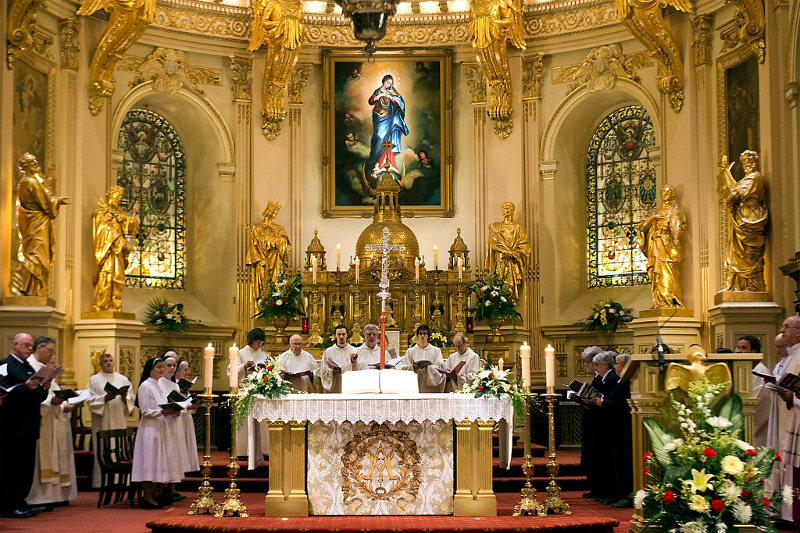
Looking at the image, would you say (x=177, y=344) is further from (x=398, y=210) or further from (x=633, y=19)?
(x=633, y=19)

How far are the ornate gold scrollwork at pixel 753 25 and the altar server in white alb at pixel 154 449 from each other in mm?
8469

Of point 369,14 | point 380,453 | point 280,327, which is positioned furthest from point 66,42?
point 380,453

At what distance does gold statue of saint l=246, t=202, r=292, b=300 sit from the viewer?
18.5 meters

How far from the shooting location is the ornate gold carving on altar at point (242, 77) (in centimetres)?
1897

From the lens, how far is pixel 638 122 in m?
18.9

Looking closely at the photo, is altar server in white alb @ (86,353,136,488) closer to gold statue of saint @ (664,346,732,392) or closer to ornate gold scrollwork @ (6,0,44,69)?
ornate gold scrollwork @ (6,0,44,69)

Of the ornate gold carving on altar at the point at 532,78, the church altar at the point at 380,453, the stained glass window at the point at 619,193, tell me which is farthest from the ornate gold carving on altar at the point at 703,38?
the church altar at the point at 380,453

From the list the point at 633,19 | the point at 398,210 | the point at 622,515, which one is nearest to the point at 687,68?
the point at 633,19

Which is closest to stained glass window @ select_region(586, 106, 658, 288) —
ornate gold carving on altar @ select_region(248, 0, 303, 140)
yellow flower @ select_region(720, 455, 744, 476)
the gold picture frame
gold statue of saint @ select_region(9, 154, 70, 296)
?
the gold picture frame

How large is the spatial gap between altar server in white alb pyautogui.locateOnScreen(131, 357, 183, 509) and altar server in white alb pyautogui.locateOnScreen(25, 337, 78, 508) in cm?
84

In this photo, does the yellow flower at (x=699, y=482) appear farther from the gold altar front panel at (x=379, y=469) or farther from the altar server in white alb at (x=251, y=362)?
the altar server in white alb at (x=251, y=362)

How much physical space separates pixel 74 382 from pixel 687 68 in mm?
9939

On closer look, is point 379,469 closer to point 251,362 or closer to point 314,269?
point 251,362

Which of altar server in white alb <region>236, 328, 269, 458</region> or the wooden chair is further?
altar server in white alb <region>236, 328, 269, 458</region>
